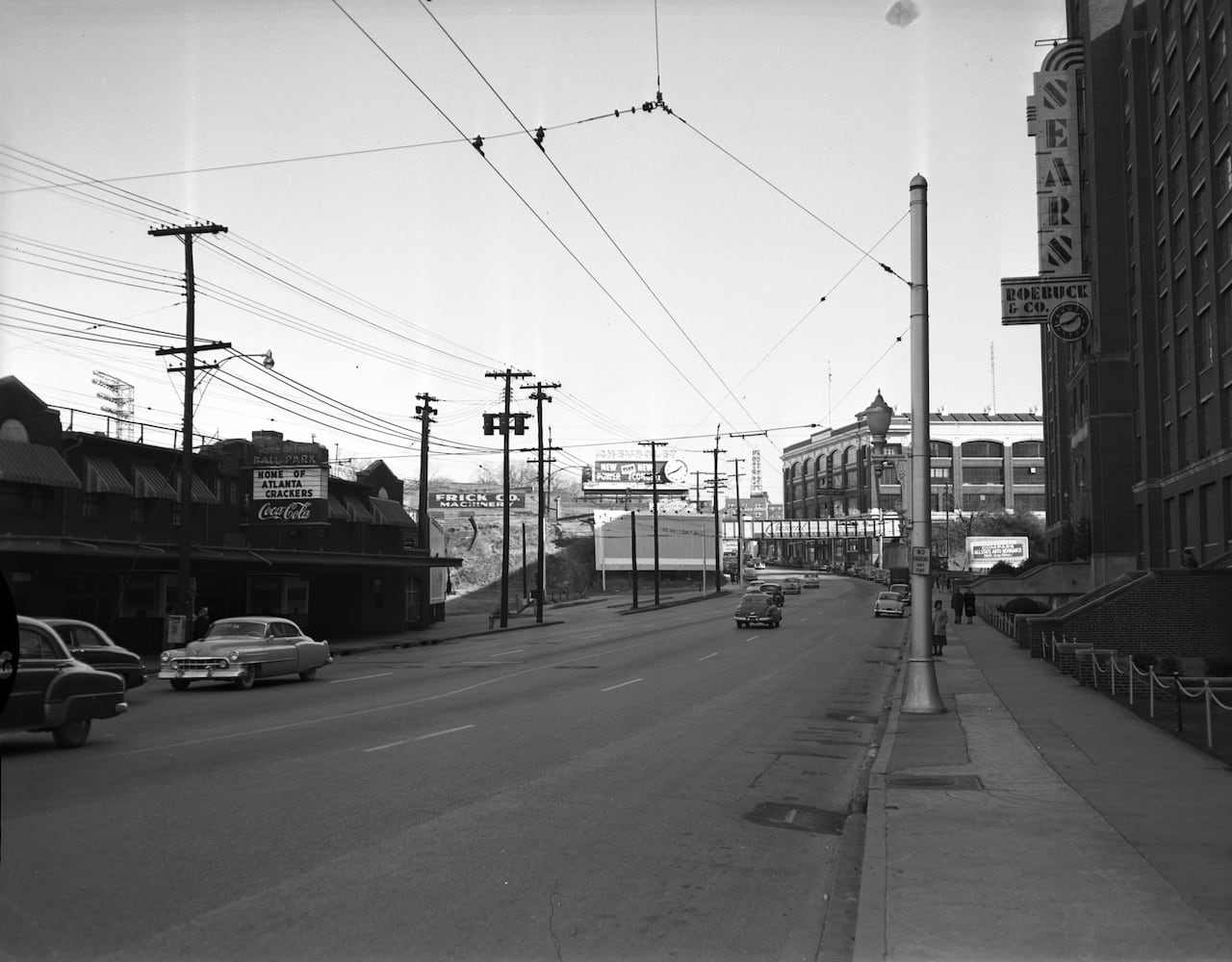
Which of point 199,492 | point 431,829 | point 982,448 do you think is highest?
point 982,448

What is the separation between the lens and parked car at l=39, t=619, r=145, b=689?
48.3 feet

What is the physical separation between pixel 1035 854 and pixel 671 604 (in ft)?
234

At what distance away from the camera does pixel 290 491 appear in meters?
36.5

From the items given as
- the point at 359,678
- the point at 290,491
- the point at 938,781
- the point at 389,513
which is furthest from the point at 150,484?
the point at 938,781

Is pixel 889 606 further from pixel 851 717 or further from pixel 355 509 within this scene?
pixel 851 717

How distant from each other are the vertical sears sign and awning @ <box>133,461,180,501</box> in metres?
3.24

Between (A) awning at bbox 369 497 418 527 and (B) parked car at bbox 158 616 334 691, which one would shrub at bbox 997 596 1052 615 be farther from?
(B) parked car at bbox 158 616 334 691

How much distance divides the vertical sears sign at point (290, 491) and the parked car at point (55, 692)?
2435 centimetres

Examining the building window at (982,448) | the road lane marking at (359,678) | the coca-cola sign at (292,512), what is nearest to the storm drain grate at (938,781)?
the road lane marking at (359,678)

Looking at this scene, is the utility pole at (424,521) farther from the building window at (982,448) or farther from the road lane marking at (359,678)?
the building window at (982,448)

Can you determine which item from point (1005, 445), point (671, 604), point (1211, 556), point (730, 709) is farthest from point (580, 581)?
point (730, 709)

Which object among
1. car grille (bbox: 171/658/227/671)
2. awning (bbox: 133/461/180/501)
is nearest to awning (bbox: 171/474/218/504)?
awning (bbox: 133/461/180/501)

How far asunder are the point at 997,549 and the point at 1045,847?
9343cm

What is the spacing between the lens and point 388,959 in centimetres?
604
